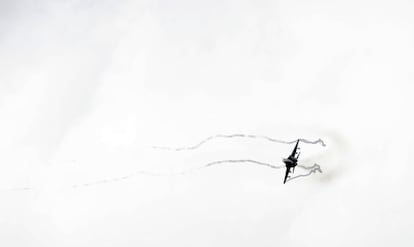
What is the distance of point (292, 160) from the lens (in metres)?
96.0

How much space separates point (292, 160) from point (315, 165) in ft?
21.8

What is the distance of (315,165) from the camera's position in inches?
3910
